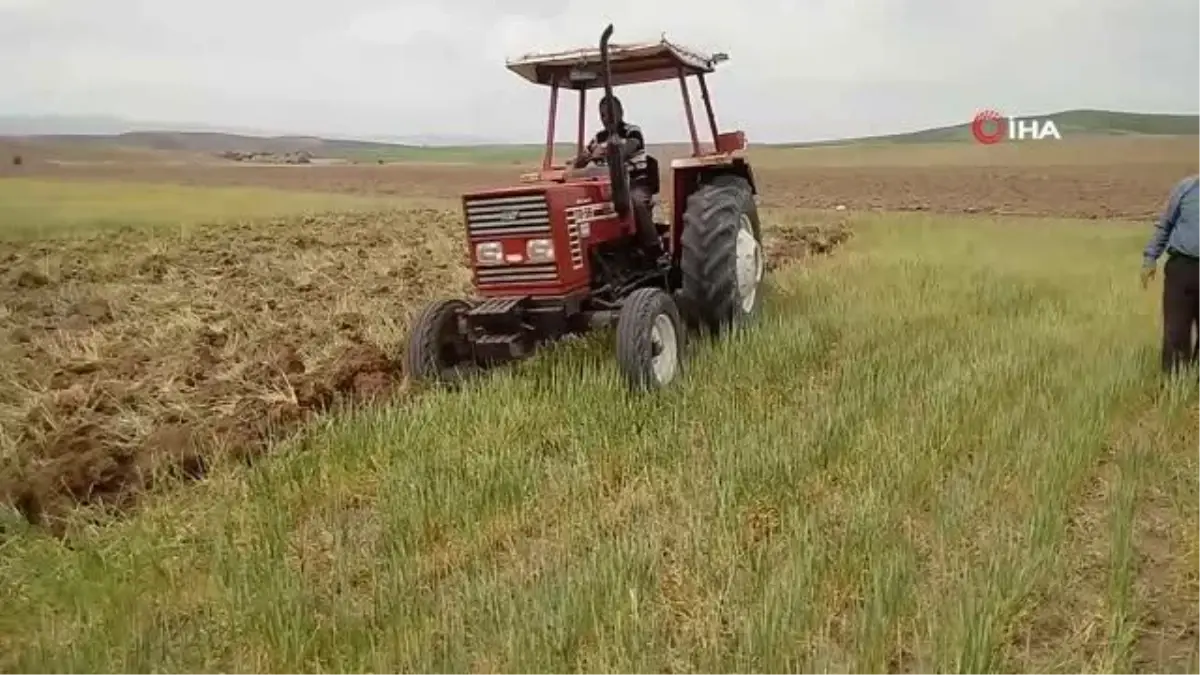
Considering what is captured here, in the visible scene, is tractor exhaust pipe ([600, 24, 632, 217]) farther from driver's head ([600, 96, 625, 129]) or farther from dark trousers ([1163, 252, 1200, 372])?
dark trousers ([1163, 252, 1200, 372])

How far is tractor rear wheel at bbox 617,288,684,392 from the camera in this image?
205 inches

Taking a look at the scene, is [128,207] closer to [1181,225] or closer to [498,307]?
[498,307]

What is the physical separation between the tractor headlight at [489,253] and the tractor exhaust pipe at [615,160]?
874mm

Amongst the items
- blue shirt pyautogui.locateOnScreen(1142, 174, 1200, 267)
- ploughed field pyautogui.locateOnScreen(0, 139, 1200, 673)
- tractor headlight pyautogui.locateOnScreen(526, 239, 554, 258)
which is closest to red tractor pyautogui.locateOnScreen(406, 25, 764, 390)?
tractor headlight pyautogui.locateOnScreen(526, 239, 554, 258)

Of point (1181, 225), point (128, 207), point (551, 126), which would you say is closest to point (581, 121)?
point (551, 126)

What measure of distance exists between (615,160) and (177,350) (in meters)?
3.41

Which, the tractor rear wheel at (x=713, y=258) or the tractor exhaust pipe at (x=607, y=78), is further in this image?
the tractor rear wheel at (x=713, y=258)

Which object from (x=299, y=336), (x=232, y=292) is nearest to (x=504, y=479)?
(x=299, y=336)

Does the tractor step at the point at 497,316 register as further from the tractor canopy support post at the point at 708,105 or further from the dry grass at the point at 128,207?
the dry grass at the point at 128,207

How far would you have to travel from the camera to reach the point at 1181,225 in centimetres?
568

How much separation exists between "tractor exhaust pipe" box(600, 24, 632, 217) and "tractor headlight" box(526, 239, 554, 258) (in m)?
0.74

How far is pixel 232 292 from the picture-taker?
30.8 feet

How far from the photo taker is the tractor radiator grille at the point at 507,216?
557 cm

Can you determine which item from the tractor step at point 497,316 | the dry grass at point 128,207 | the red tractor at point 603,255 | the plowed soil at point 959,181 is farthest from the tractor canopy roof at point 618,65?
the plowed soil at point 959,181
